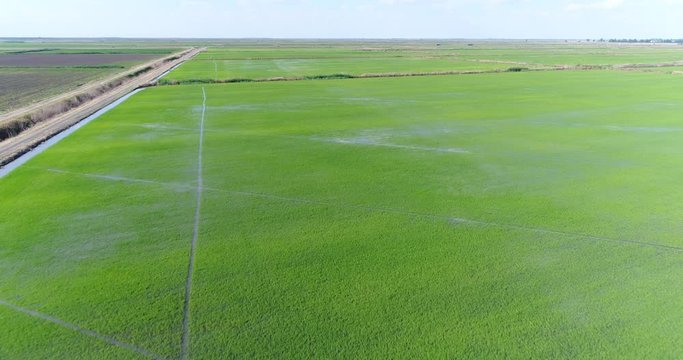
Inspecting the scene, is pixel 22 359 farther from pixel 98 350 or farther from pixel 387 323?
pixel 387 323

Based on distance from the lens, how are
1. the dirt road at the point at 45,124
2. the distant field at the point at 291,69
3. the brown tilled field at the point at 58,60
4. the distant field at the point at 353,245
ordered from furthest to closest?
the brown tilled field at the point at 58,60
the distant field at the point at 291,69
the dirt road at the point at 45,124
the distant field at the point at 353,245

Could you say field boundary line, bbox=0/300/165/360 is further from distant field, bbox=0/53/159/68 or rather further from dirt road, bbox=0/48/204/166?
distant field, bbox=0/53/159/68

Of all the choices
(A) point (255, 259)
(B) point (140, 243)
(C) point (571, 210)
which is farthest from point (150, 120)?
(C) point (571, 210)

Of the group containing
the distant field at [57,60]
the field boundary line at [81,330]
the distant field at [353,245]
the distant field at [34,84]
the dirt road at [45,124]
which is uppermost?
the distant field at [57,60]

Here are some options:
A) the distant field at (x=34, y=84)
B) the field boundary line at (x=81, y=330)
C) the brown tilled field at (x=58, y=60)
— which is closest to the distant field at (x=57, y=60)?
the brown tilled field at (x=58, y=60)

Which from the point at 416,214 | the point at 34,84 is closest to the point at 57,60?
the point at 34,84

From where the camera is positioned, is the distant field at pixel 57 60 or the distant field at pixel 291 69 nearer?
the distant field at pixel 291 69

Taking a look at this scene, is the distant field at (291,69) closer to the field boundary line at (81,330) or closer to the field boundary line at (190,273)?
the field boundary line at (190,273)
